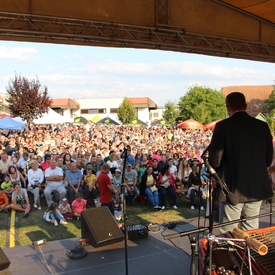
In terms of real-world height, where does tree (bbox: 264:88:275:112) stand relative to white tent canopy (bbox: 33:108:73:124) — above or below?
above

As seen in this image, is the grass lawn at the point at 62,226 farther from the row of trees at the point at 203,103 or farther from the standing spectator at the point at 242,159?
the row of trees at the point at 203,103

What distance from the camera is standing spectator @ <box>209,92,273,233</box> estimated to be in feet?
8.93

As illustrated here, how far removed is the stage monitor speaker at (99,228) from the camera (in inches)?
184

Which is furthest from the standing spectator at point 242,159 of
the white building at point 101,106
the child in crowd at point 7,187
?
the white building at point 101,106

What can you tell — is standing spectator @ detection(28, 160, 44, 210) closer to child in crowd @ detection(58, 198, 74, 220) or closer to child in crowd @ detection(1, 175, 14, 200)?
child in crowd @ detection(1, 175, 14, 200)

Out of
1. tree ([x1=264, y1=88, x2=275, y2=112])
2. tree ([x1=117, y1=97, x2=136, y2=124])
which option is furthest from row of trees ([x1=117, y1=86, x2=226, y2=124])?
tree ([x1=264, y1=88, x2=275, y2=112])

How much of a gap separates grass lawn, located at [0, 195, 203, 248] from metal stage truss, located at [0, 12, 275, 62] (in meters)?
3.70

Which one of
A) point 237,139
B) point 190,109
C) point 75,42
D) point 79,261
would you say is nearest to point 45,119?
point 75,42

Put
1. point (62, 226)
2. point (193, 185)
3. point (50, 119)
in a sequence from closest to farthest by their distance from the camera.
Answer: point (62, 226), point (193, 185), point (50, 119)

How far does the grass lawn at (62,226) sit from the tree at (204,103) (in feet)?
146

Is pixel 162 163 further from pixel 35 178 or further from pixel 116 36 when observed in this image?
pixel 116 36

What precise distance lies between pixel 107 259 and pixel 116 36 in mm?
3750

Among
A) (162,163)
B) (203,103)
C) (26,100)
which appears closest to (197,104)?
(203,103)

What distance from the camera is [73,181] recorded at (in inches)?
334
